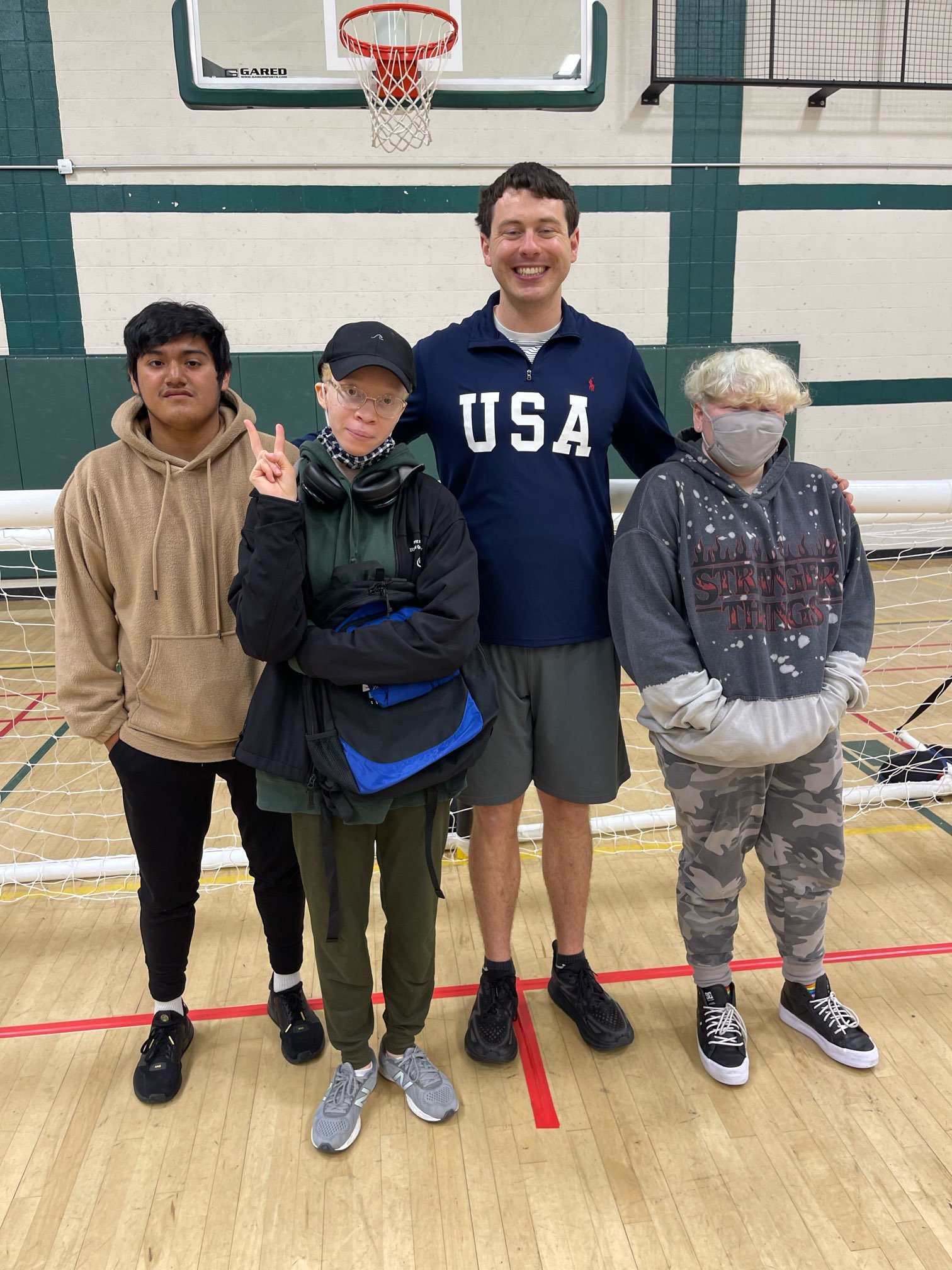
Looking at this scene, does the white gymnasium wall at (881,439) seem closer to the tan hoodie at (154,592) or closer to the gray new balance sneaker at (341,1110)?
the tan hoodie at (154,592)

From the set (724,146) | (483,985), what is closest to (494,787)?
(483,985)

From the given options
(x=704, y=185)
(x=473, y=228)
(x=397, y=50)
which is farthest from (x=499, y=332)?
(x=704, y=185)

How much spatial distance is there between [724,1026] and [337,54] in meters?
5.04

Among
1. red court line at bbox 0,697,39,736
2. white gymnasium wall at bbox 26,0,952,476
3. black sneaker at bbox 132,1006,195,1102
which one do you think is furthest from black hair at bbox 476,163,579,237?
white gymnasium wall at bbox 26,0,952,476

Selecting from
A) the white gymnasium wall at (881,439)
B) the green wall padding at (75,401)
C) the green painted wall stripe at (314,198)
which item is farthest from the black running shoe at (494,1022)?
the white gymnasium wall at (881,439)

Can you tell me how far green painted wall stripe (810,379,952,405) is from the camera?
22.4 ft

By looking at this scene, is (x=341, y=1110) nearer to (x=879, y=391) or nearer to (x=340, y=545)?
(x=340, y=545)

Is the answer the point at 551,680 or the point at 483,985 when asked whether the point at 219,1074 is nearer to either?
the point at 483,985

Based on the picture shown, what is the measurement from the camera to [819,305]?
21.9ft

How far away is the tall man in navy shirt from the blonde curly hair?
172mm

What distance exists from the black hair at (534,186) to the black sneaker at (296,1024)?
1.76 m

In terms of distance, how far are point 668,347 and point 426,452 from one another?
2.05m

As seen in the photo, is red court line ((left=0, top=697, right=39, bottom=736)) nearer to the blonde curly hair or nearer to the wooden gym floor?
the wooden gym floor

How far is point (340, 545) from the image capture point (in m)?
1.50
